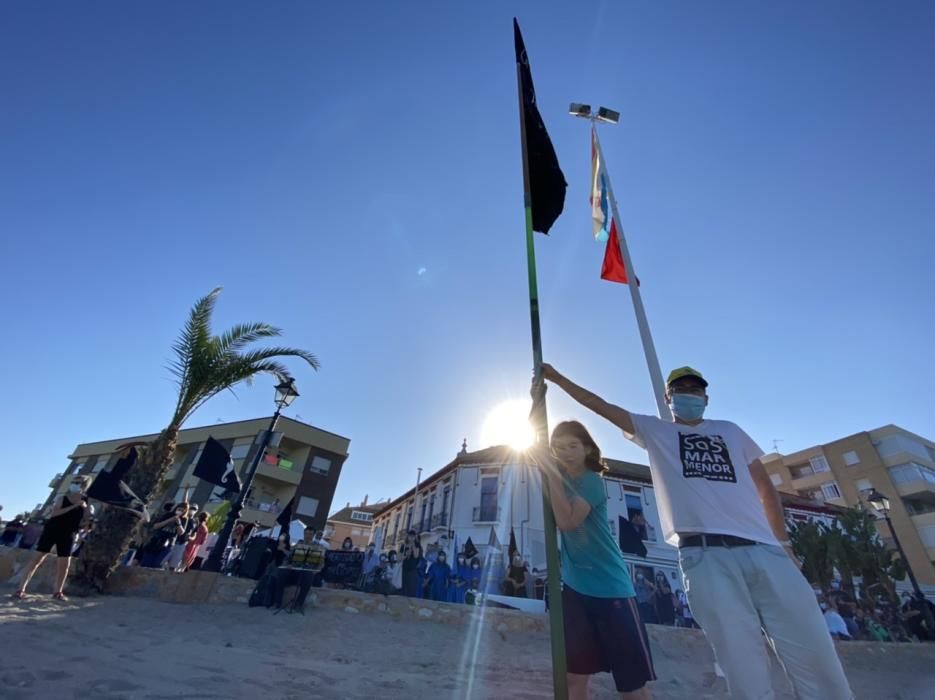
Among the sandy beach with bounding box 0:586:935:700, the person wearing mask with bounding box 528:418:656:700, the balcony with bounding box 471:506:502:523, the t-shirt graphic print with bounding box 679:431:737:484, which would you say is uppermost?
the balcony with bounding box 471:506:502:523

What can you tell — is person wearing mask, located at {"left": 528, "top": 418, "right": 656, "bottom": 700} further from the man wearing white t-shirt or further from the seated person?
the seated person

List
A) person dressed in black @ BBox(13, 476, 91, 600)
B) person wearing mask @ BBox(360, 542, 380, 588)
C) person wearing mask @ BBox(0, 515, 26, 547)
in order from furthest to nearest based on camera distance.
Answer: person wearing mask @ BBox(0, 515, 26, 547), person wearing mask @ BBox(360, 542, 380, 588), person dressed in black @ BBox(13, 476, 91, 600)

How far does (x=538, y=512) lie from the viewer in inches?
916

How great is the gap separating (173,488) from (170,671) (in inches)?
1418

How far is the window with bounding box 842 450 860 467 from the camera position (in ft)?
110

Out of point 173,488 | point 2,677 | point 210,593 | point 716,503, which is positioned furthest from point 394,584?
point 173,488

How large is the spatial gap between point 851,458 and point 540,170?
1716 inches

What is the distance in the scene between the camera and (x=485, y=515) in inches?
938

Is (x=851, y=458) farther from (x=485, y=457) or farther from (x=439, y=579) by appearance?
(x=439, y=579)

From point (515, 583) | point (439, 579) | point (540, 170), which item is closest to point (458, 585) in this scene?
point (439, 579)

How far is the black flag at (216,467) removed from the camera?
322 inches

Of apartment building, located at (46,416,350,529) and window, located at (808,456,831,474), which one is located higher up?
window, located at (808,456,831,474)

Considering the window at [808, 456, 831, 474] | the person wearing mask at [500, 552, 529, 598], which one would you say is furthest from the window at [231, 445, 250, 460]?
the window at [808, 456, 831, 474]

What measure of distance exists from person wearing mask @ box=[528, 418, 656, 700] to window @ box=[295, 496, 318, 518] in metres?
30.8
